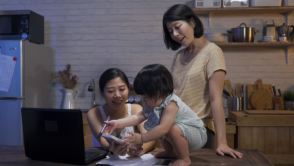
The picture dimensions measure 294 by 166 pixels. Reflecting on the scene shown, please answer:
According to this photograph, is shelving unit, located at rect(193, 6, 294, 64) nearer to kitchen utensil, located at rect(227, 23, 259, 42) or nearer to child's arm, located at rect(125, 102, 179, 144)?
kitchen utensil, located at rect(227, 23, 259, 42)

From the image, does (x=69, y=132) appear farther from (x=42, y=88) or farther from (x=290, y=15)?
(x=290, y=15)

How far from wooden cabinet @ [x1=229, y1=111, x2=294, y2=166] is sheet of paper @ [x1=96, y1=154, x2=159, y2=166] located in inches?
69.8

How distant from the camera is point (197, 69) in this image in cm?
150

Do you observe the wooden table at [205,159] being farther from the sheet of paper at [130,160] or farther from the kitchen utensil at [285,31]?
the kitchen utensil at [285,31]

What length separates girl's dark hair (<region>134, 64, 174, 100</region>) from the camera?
107 centimetres

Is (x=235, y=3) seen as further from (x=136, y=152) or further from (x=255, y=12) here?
(x=136, y=152)

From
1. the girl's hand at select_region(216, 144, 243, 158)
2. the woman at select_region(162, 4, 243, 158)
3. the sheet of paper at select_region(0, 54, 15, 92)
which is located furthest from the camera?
the sheet of paper at select_region(0, 54, 15, 92)

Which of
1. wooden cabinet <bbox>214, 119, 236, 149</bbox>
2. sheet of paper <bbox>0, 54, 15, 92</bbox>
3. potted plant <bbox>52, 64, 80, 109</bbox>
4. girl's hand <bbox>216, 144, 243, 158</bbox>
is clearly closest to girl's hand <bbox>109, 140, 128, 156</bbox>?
girl's hand <bbox>216, 144, 243, 158</bbox>

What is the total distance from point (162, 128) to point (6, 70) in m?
2.41

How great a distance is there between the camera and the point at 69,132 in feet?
3.61

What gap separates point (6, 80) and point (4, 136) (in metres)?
0.59

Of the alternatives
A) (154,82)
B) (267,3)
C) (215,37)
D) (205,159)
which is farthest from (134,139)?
(267,3)

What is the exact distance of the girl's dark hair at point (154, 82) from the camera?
107 cm

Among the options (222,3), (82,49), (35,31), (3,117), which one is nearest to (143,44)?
(82,49)
